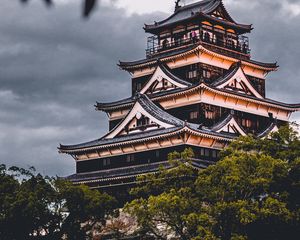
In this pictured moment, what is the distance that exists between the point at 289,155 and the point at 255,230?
4.27m

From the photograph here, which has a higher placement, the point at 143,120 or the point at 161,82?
the point at 161,82

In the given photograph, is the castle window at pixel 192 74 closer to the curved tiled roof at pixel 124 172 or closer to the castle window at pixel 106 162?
the curved tiled roof at pixel 124 172

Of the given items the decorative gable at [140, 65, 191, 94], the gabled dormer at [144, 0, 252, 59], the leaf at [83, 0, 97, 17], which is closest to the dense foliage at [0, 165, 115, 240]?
the decorative gable at [140, 65, 191, 94]

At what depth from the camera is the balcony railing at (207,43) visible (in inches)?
2091

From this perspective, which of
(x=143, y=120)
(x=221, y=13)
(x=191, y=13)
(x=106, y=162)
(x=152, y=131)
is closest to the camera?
(x=152, y=131)

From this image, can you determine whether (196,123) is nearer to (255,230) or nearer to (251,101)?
(251,101)

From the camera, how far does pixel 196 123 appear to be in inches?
1925

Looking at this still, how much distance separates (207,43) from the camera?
2063 inches

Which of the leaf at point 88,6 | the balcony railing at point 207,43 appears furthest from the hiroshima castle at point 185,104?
the leaf at point 88,6

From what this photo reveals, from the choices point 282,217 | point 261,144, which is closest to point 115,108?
point 261,144

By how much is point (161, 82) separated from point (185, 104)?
344 centimetres

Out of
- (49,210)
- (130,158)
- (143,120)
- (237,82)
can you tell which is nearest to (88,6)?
(49,210)

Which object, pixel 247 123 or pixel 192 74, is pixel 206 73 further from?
pixel 247 123

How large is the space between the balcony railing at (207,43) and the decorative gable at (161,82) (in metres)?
3.15
